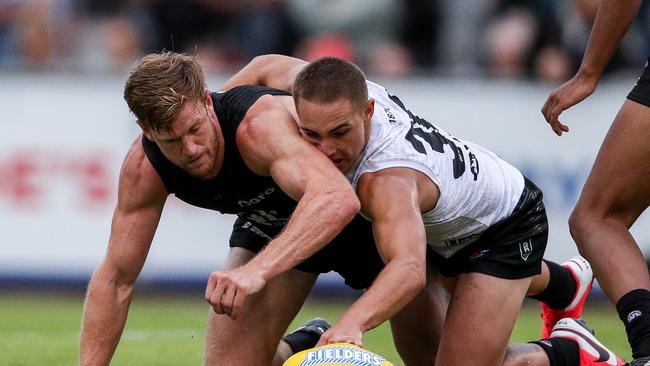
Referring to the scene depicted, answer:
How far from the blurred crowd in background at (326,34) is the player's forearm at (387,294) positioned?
6988 mm

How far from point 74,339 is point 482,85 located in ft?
16.1

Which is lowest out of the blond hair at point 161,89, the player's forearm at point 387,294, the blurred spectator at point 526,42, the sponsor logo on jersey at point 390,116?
the blurred spectator at point 526,42

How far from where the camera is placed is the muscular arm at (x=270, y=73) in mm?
6711

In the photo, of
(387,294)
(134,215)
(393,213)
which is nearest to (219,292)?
(387,294)

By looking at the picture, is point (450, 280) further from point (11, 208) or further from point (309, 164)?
point (11, 208)

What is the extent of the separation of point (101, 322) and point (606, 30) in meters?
2.78

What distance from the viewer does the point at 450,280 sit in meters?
6.77

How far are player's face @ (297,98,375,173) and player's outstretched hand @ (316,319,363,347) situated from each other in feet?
3.03

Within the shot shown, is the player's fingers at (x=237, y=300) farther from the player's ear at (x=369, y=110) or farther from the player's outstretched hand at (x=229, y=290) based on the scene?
the player's ear at (x=369, y=110)

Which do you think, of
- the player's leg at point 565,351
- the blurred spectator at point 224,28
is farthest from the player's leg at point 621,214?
the blurred spectator at point 224,28

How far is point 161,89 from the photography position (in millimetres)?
5668

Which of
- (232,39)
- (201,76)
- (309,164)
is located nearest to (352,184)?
(309,164)

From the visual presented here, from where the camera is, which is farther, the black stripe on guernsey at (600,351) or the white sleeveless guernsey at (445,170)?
the black stripe on guernsey at (600,351)

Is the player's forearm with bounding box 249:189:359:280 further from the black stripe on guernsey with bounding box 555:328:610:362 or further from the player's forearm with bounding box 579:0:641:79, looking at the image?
the black stripe on guernsey with bounding box 555:328:610:362
